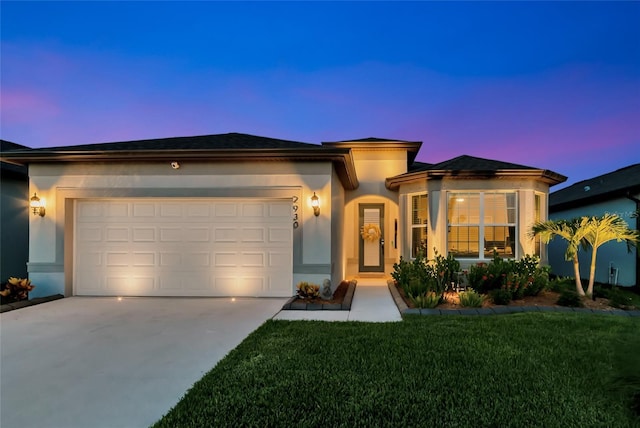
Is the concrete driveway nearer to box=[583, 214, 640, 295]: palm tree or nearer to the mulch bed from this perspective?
the mulch bed

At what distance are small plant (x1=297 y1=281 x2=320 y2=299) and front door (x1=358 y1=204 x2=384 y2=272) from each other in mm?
4378

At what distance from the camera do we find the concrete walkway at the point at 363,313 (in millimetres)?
5367

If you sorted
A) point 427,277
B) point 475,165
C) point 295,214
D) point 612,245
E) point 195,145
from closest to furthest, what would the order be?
1. point 427,277
2. point 295,214
3. point 195,145
4. point 475,165
5. point 612,245

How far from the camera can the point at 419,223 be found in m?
9.23

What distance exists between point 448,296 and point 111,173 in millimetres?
8248

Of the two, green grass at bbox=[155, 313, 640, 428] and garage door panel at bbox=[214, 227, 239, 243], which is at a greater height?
garage door panel at bbox=[214, 227, 239, 243]

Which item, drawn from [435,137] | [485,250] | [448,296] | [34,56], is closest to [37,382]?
[448,296]

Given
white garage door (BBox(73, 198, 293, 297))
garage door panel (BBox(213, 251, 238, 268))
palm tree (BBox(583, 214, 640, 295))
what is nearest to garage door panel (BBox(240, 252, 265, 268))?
white garage door (BBox(73, 198, 293, 297))

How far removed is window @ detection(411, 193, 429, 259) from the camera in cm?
902

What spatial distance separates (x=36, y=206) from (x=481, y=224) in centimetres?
1111

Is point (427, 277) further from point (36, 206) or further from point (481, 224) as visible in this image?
point (36, 206)

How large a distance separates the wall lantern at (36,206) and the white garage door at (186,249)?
2.67ft

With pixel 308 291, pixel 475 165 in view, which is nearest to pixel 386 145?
pixel 475 165

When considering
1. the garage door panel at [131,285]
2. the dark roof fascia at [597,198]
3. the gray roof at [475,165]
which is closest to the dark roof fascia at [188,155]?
the garage door panel at [131,285]
